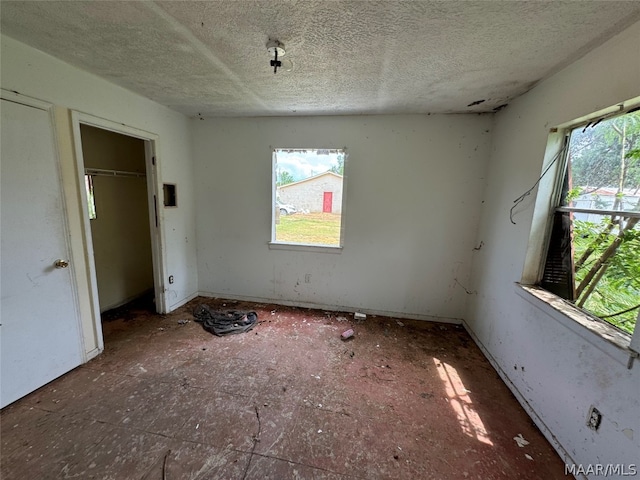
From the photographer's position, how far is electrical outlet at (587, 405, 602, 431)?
124 cm

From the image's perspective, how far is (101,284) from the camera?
2949 millimetres

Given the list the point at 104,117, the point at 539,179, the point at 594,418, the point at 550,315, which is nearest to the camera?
the point at 594,418

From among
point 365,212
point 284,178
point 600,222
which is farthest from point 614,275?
point 284,178

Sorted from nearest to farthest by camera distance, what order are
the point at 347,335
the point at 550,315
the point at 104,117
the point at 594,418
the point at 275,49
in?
the point at 594,418
the point at 275,49
the point at 550,315
the point at 104,117
the point at 347,335

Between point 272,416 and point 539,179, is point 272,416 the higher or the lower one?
the lower one

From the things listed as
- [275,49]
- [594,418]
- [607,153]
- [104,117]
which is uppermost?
[275,49]

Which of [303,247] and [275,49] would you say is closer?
[275,49]

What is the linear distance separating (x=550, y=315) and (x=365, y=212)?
72.5 inches

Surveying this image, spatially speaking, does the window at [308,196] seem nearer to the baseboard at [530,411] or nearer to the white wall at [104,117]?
the white wall at [104,117]

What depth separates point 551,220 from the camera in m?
1.83

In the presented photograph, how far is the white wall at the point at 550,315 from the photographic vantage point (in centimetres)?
119

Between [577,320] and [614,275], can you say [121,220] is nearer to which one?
[577,320]


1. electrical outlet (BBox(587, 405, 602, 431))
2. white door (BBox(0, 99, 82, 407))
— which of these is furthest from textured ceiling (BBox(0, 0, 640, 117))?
electrical outlet (BBox(587, 405, 602, 431))

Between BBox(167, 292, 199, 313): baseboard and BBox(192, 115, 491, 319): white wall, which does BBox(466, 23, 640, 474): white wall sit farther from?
BBox(167, 292, 199, 313): baseboard
